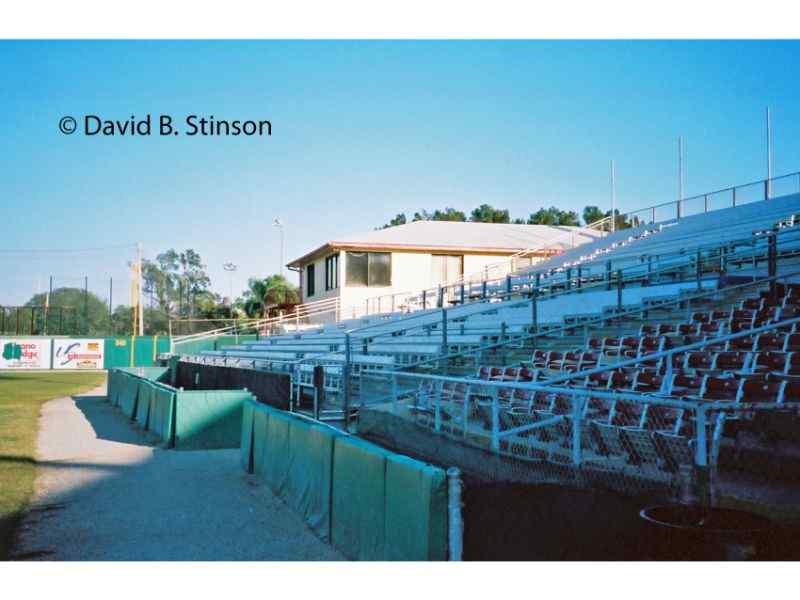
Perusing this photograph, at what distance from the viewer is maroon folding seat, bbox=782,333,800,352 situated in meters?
9.61

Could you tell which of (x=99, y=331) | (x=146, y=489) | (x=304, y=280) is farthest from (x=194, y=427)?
(x=99, y=331)

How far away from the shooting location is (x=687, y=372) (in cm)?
1022

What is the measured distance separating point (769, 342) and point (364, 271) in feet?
80.8

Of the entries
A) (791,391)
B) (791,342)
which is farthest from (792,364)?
(791,391)

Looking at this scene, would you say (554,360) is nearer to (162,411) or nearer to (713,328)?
(713,328)

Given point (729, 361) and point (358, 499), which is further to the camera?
point (729, 361)

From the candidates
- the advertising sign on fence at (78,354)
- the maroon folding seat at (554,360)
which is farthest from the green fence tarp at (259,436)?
the advertising sign on fence at (78,354)

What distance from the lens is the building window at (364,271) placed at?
33844mm

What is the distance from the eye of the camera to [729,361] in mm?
10023

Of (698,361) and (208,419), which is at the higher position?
(698,361)

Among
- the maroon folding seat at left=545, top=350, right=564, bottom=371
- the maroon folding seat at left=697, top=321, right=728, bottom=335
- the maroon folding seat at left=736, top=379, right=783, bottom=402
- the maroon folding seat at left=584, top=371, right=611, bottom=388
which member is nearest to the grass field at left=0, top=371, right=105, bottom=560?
the maroon folding seat at left=584, top=371, right=611, bottom=388

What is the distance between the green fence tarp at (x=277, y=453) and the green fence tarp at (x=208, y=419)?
3818mm

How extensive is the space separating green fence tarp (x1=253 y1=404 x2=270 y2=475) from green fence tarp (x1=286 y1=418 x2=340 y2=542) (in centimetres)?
140

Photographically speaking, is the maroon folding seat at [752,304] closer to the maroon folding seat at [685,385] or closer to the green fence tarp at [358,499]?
the maroon folding seat at [685,385]
